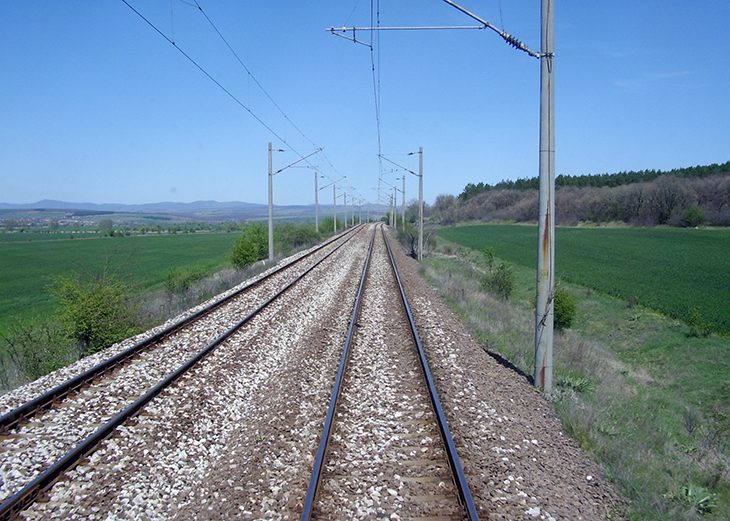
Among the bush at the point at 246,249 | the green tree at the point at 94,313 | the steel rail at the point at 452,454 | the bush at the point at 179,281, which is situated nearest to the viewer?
the steel rail at the point at 452,454

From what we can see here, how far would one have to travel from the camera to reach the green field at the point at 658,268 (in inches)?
816

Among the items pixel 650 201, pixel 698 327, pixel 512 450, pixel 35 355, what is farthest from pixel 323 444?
pixel 650 201

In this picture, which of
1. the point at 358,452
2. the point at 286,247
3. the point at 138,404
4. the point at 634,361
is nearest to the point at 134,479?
the point at 138,404

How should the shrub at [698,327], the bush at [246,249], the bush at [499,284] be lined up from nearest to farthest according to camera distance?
the shrub at [698,327] < the bush at [499,284] < the bush at [246,249]

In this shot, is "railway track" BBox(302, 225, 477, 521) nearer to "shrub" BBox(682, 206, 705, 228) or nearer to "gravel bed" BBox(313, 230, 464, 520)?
"gravel bed" BBox(313, 230, 464, 520)

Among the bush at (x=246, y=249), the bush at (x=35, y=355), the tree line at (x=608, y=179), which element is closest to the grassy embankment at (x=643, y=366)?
the bush at (x=35, y=355)

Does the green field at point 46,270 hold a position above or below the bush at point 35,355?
below

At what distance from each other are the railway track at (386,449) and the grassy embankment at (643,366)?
1.82 meters

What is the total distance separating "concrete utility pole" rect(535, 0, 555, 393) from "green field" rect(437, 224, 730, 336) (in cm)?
1280

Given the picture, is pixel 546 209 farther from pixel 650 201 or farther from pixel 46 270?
pixel 650 201

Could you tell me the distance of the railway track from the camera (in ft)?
14.7

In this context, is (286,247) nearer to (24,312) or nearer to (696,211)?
(24,312)

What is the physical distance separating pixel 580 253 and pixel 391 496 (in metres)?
42.5

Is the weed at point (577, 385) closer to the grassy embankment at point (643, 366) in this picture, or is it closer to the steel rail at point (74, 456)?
the grassy embankment at point (643, 366)
